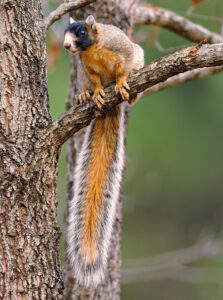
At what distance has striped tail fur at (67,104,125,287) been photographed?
2.14 meters

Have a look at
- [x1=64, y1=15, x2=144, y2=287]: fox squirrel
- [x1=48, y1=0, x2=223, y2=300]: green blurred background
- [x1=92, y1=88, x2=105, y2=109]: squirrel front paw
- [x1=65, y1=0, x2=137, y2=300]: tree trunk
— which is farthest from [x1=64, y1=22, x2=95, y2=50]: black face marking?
[x1=48, y1=0, x2=223, y2=300]: green blurred background

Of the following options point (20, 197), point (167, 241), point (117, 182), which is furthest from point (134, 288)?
point (20, 197)

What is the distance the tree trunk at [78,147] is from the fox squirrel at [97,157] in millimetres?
332

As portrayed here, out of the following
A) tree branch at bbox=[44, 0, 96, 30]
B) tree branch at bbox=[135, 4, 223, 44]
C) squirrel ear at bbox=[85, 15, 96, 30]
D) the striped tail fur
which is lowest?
the striped tail fur

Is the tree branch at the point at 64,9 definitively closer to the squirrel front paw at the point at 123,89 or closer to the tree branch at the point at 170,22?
the squirrel front paw at the point at 123,89

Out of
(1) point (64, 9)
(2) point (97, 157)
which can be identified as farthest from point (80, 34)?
(2) point (97, 157)

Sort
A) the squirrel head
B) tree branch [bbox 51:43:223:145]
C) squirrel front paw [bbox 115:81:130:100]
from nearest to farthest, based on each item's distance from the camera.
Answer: tree branch [bbox 51:43:223:145]
squirrel front paw [bbox 115:81:130:100]
the squirrel head

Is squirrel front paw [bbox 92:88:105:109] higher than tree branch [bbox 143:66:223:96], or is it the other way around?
tree branch [bbox 143:66:223:96]

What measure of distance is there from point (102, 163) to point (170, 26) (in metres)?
1.15

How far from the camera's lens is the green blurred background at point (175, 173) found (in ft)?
21.9

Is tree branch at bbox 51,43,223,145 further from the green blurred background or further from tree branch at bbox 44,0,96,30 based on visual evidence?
the green blurred background

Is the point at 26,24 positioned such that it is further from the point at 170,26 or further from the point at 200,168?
the point at 200,168

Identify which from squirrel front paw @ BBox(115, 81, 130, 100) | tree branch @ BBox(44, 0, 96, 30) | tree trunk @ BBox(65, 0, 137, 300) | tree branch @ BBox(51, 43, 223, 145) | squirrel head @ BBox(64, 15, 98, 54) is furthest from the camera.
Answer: tree trunk @ BBox(65, 0, 137, 300)

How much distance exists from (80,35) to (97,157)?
50cm
